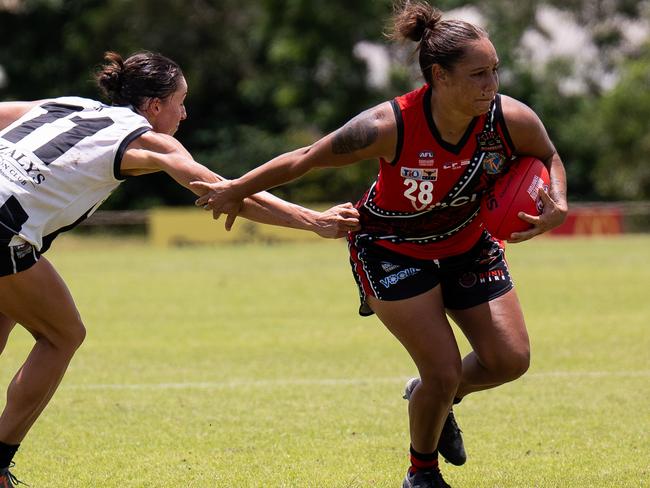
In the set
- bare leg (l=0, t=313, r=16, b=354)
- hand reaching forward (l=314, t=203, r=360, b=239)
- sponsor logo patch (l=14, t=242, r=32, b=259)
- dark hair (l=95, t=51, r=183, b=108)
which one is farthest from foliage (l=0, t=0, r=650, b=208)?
sponsor logo patch (l=14, t=242, r=32, b=259)

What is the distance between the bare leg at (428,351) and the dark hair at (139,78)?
1.39m

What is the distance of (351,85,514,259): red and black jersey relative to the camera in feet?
16.3

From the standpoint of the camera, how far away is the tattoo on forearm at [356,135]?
4934 mm

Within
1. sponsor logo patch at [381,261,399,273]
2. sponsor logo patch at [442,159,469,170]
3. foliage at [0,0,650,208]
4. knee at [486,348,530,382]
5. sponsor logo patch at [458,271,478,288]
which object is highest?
sponsor logo patch at [442,159,469,170]

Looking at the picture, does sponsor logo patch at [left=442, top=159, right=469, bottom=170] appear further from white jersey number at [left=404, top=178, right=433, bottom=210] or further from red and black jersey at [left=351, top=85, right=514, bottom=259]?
white jersey number at [left=404, top=178, right=433, bottom=210]

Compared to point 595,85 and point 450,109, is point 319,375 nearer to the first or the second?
point 450,109

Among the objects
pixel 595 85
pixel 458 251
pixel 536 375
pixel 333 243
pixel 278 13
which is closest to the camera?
pixel 458 251

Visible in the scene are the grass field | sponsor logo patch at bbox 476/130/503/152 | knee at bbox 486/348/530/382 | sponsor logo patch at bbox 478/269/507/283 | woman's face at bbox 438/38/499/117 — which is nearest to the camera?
woman's face at bbox 438/38/499/117

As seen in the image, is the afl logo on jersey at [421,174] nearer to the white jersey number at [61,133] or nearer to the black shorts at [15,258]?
the white jersey number at [61,133]

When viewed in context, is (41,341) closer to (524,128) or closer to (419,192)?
(419,192)

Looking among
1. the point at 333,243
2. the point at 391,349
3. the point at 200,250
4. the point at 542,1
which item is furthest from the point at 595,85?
the point at 391,349

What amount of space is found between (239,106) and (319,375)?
31.8 meters

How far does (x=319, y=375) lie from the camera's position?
28.9ft

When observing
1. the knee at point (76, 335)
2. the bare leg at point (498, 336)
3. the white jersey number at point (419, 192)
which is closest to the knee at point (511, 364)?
the bare leg at point (498, 336)
